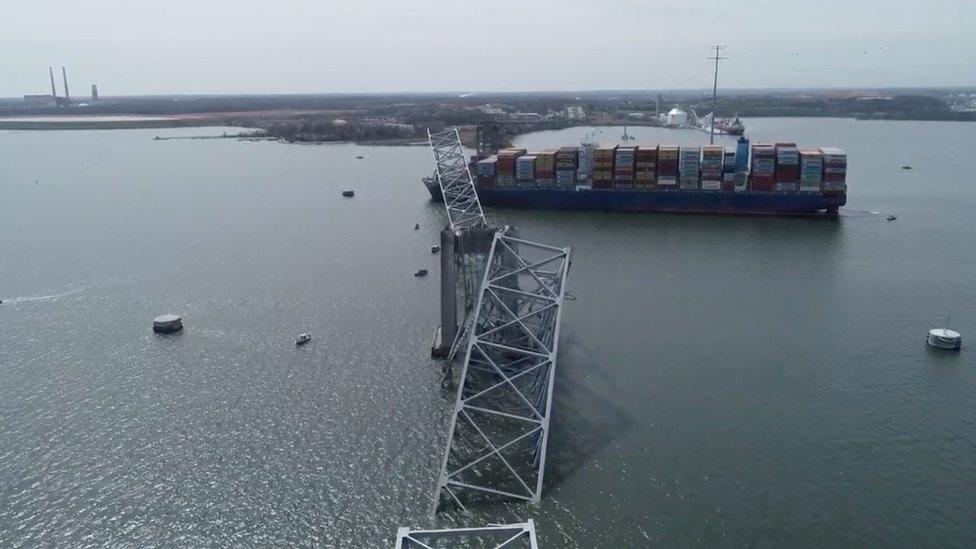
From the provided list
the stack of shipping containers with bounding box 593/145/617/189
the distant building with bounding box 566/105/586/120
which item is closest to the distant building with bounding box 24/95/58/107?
the distant building with bounding box 566/105/586/120

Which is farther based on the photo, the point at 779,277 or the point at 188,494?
the point at 779,277

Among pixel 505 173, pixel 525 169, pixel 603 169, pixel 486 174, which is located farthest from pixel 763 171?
pixel 486 174

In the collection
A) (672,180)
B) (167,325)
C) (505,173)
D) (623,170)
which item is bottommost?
(167,325)

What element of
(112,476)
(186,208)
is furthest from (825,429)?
(186,208)

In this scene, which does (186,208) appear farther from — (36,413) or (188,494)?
(188,494)

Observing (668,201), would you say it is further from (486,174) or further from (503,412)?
(503,412)

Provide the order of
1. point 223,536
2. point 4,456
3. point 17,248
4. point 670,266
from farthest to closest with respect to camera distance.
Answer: point 17,248 < point 670,266 < point 4,456 < point 223,536

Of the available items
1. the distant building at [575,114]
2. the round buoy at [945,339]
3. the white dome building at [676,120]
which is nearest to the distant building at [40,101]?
the distant building at [575,114]
